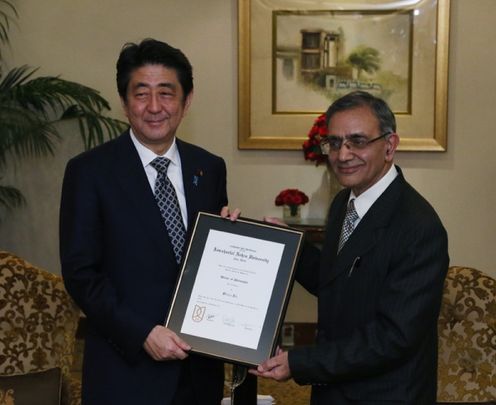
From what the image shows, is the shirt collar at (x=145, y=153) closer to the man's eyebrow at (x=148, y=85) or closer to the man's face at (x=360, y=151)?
the man's eyebrow at (x=148, y=85)

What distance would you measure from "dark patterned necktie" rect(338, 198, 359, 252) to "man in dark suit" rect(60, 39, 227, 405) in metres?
0.50

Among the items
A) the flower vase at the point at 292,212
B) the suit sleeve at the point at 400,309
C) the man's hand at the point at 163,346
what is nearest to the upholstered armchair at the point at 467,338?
the suit sleeve at the point at 400,309

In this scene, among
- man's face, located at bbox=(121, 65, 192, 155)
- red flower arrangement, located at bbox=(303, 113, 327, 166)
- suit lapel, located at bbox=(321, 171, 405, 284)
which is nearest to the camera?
suit lapel, located at bbox=(321, 171, 405, 284)

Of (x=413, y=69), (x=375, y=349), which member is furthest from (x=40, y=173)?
(x=375, y=349)

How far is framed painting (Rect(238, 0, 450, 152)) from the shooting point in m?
5.36

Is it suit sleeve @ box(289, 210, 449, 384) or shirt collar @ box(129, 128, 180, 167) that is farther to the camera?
shirt collar @ box(129, 128, 180, 167)

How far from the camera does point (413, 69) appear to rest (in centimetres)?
538

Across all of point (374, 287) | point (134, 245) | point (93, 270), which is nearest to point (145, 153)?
point (134, 245)

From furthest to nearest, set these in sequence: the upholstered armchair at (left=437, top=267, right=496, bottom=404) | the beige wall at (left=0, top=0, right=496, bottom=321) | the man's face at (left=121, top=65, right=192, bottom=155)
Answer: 1. the beige wall at (left=0, top=0, right=496, bottom=321)
2. the upholstered armchair at (left=437, top=267, right=496, bottom=404)
3. the man's face at (left=121, top=65, right=192, bottom=155)

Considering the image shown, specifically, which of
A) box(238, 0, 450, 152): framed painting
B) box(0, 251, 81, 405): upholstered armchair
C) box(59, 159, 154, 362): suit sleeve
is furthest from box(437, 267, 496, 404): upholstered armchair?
box(238, 0, 450, 152): framed painting

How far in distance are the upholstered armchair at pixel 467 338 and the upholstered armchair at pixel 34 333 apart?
148 centimetres

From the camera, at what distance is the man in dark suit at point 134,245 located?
238cm

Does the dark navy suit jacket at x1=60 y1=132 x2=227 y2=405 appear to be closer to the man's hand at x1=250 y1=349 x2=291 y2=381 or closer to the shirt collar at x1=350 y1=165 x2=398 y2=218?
the man's hand at x1=250 y1=349 x2=291 y2=381

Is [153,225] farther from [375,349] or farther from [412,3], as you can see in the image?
[412,3]
